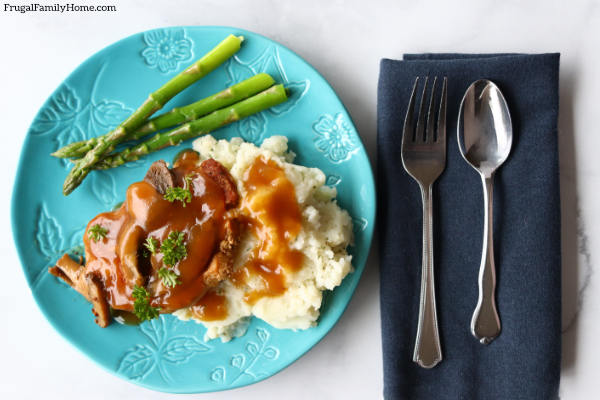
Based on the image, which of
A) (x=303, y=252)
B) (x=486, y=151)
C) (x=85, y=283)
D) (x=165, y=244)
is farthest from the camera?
(x=85, y=283)

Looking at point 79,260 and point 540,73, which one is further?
point 79,260

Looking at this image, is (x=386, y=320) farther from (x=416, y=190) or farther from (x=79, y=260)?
(x=79, y=260)

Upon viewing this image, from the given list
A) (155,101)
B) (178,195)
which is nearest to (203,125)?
(155,101)

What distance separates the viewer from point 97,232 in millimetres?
3797

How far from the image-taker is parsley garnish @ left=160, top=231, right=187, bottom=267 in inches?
139

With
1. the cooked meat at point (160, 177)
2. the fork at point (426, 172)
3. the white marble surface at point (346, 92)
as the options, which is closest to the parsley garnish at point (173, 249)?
the cooked meat at point (160, 177)

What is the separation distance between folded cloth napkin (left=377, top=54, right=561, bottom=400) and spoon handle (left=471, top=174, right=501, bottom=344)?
0.06 m

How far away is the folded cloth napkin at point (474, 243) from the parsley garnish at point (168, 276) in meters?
1.67

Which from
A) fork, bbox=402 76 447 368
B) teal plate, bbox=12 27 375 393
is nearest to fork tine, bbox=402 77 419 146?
Answer: fork, bbox=402 76 447 368

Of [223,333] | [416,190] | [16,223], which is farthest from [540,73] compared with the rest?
[16,223]

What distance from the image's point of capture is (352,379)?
4.37 m

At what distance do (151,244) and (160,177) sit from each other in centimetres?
60

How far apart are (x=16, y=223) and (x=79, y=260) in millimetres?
617

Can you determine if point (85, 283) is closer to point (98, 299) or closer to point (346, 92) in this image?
point (98, 299)
